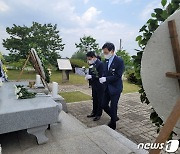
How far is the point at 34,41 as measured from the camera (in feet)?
55.6

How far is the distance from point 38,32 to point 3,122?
1657 centimetres

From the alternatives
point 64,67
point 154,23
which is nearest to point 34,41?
point 64,67

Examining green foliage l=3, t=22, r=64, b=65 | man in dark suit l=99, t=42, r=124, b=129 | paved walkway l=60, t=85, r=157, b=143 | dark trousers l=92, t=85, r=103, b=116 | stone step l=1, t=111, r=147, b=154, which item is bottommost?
paved walkway l=60, t=85, r=157, b=143

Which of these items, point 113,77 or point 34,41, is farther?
point 34,41

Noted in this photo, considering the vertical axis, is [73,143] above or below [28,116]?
below

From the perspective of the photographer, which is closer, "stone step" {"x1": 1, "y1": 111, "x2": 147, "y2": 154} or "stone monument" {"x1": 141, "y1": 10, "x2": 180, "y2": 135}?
"stone monument" {"x1": 141, "y1": 10, "x2": 180, "y2": 135}

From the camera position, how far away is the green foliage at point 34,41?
1625cm

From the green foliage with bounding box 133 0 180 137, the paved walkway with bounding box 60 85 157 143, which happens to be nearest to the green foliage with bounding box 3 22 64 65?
the paved walkway with bounding box 60 85 157 143

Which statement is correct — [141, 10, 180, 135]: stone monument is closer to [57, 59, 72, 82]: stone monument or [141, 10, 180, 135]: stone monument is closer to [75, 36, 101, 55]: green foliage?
[57, 59, 72, 82]: stone monument

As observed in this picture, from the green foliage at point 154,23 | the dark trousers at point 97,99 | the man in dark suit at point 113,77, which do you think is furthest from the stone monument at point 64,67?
the green foliage at point 154,23

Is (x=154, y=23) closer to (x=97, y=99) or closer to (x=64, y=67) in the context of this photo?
(x=97, y=99)

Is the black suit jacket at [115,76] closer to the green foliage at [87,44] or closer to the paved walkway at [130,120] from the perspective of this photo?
the paved walkway at [130,120]

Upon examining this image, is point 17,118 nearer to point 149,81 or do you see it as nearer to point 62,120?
point 62,120

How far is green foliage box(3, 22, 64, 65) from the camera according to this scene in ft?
53.3
